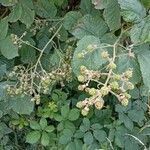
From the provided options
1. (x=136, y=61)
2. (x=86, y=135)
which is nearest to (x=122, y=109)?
(x=86, y=135)

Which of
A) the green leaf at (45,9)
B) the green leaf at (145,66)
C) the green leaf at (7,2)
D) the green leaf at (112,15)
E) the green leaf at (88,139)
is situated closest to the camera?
the green leaf at (145,66)

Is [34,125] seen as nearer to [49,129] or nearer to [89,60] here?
[49,129]

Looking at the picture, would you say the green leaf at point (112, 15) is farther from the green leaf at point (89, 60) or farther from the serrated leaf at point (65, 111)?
the serrated leaf at point (65, 111)

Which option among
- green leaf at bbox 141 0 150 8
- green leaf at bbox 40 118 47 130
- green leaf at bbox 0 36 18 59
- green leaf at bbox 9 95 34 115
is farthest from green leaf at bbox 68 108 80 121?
green leaf at bbox 141 0 150 8

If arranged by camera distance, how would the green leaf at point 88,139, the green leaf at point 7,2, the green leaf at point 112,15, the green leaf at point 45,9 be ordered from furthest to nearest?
the green leaf at point 88,139 < the green leaf at point 45,9 < the green leaf at point 7,2 < the green leaf at point 112,15

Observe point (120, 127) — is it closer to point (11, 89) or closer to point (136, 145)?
point (136, 145)

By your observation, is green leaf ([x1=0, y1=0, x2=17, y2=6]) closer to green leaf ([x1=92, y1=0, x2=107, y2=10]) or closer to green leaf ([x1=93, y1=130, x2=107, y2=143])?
green leaf ([x1=92, y1=0, x2=107, y2=10])

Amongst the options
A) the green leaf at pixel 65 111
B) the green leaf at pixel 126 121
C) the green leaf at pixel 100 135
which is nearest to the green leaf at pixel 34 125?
the green leaf at pixel 65 111
